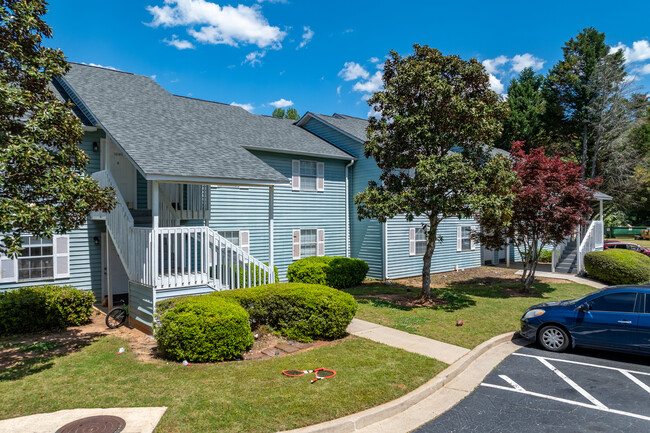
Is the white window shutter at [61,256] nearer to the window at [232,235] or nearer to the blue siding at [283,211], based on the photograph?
the blue siding at [283,211]

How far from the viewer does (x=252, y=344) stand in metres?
8.38

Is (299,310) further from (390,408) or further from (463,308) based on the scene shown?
(463,308)

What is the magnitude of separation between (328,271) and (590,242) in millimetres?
15933

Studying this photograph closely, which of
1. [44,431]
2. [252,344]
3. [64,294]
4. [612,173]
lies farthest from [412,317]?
[612,173]

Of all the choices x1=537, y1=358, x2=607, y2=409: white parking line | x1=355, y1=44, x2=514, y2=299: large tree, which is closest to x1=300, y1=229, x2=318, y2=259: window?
x1=355, y1=44, x2=514, y2=299: large tree

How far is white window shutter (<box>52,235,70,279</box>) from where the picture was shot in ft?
39.0

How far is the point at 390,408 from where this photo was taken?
5.80 m

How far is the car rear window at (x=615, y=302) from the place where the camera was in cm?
817

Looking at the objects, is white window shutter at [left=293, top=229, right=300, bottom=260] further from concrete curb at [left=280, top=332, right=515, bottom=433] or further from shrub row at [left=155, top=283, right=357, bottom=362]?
concrete curb at [left=280, top=332, right=515, bottom=433]

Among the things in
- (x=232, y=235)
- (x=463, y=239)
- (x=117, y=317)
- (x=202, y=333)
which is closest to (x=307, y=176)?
(x=232, y=235)

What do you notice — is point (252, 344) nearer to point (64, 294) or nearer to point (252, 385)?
point (252, 385)

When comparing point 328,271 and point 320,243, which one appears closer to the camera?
point 328,271

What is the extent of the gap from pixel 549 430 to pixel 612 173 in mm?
33484

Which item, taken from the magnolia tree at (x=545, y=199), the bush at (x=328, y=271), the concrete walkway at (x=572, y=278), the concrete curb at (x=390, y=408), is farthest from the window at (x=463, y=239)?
the concrete curb at (x=390, y=408)
